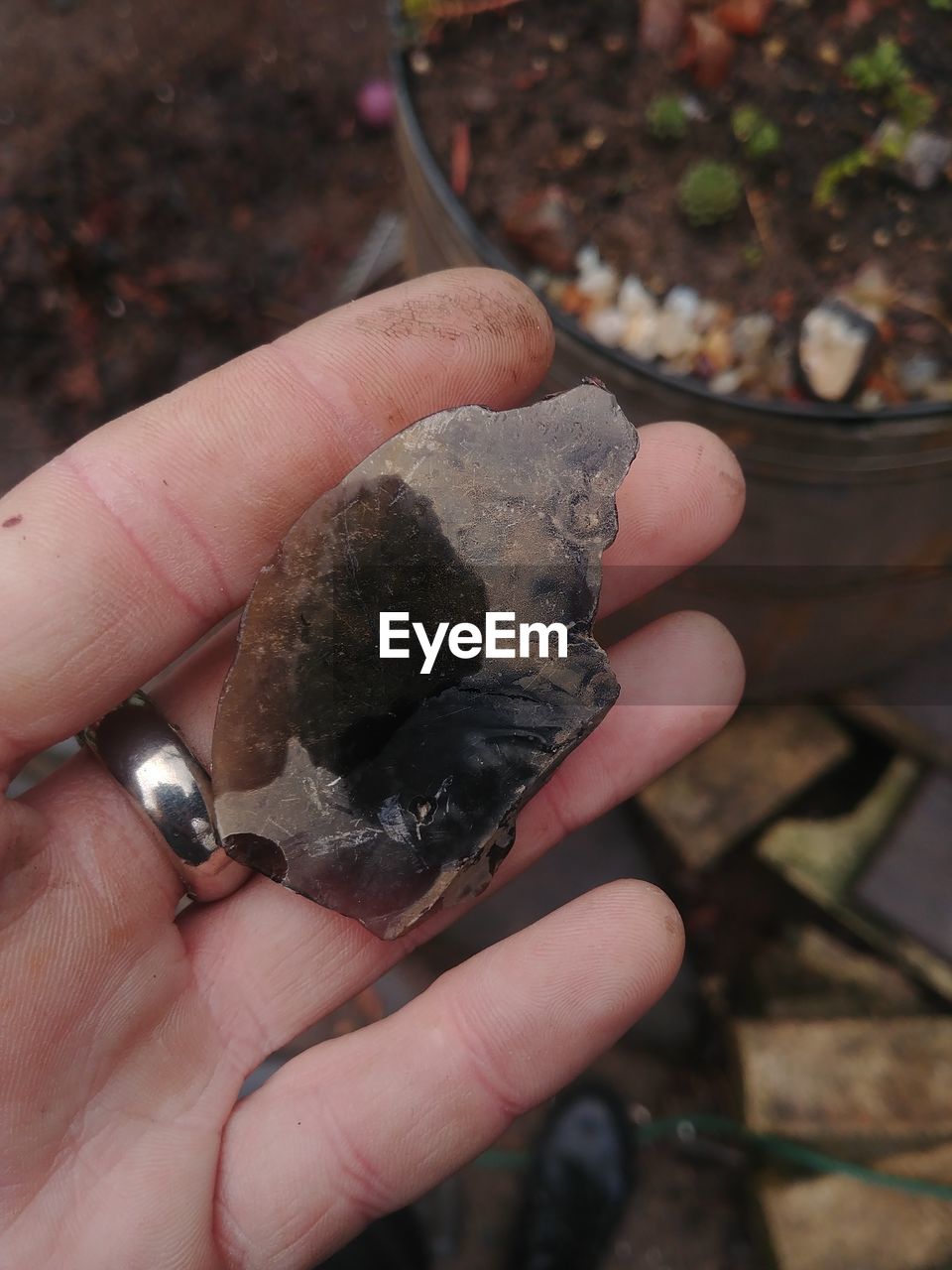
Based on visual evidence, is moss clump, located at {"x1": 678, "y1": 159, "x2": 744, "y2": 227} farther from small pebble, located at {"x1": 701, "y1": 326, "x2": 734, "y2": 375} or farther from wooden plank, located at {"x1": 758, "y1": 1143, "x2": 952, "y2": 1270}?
wooden plank, located at {"x1": 758, "y1": 1143, "x2": 952, "y2": 1270}

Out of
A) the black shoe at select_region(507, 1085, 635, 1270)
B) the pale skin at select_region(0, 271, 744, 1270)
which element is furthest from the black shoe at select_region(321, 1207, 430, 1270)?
the pale skin at select_region(0, 271, 744, 1270)

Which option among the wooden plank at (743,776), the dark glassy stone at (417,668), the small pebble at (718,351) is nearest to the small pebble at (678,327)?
the small pebble at (718,351)

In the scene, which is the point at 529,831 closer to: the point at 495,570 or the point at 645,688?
the point at 645,688

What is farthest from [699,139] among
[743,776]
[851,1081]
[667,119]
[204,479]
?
[851,1081]

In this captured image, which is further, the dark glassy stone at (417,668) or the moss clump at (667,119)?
the moss clump at (667,119)

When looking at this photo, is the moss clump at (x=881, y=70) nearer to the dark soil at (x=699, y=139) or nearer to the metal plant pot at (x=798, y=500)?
the dark soil at (x=699, y=139)

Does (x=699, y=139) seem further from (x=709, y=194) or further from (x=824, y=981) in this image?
(x=824, y=981)

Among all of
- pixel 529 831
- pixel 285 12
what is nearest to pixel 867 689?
pixel 529 831

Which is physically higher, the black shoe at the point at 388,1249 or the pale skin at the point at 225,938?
the pale skin at the point at 225,938
